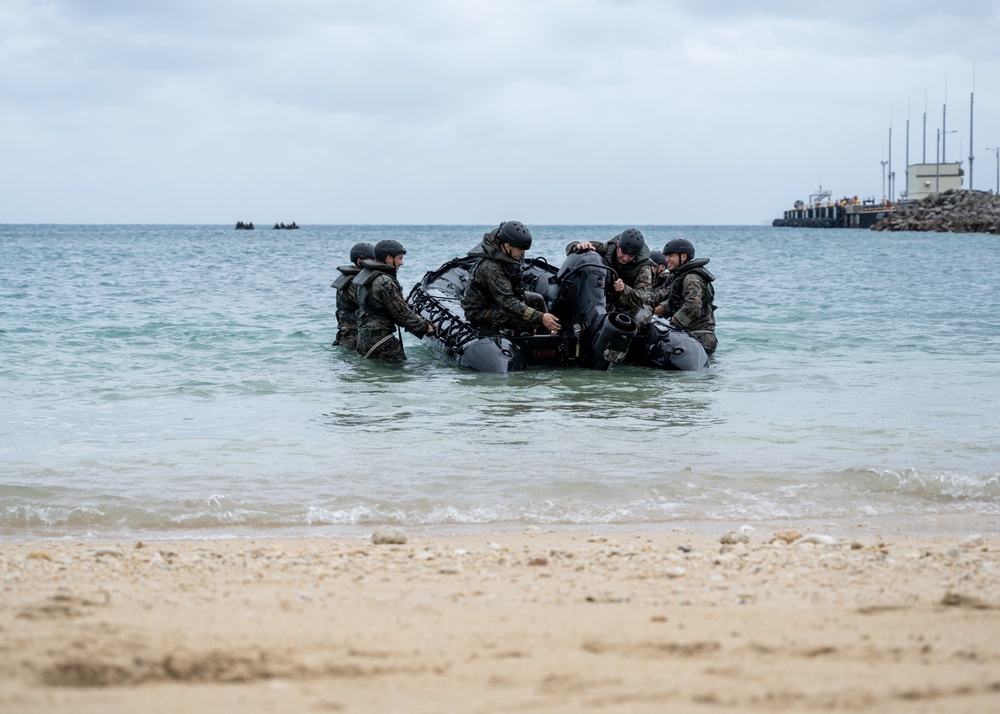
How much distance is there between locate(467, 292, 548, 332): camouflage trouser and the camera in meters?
10.4

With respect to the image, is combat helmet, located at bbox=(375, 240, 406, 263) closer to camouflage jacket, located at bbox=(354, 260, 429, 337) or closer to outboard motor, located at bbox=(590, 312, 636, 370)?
camouflage jacket, located at bbox=(354, 260, 429, 337)

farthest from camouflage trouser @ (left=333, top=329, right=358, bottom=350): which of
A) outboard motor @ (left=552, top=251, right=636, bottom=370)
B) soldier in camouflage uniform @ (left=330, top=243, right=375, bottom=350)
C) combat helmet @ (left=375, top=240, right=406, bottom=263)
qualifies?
outboard motor @ (left=552, top=251, right=636, bottom=370)

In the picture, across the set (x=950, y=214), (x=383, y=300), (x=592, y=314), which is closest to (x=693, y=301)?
(x=592, y=314)

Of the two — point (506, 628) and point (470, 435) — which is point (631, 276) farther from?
point (506, 628)

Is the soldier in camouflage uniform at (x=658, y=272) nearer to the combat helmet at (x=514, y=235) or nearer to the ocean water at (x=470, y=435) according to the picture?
the ocean water at (x=470, y=435)

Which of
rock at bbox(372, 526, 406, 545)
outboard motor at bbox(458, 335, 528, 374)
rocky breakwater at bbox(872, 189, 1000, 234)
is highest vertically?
rocky breakwater at bbox(872, 189, 1000, 234)

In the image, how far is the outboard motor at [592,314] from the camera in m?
10.1

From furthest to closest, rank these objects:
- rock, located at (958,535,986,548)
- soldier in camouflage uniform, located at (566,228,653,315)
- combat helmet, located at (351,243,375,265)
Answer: combat helmet, located at (351,243,375,265) → soldier in camouflage uniform, located at (566,228,653,315) → rock, located at (958,535,986,548)

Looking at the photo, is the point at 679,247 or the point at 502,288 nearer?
the point at 502,288

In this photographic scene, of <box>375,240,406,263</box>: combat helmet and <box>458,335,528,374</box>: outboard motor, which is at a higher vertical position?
<box>375,240,406,263</box>: combat helmet

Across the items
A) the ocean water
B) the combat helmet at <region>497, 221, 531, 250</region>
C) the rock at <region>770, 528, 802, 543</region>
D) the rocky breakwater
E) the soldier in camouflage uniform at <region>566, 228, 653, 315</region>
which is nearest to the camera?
the rock at <region>770, 528, 802, 543</region>

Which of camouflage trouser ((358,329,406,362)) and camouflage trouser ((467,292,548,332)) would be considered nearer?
camouflage trouser ((467,292,548,332))

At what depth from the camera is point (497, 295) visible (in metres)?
10.2

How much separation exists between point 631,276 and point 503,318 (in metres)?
1.50
